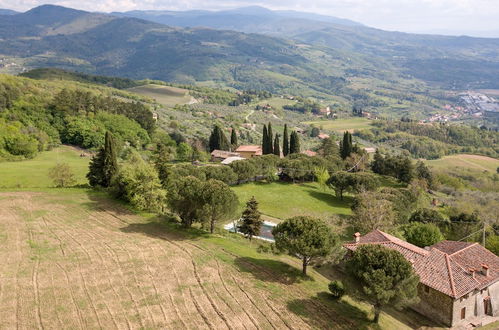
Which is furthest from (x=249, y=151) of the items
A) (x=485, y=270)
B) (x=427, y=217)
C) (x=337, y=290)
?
(x=337, y=290)

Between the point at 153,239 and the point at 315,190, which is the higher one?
the point at 153,239

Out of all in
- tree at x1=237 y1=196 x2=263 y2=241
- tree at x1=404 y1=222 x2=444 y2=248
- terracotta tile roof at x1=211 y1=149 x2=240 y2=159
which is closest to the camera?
tree at x1=404 y1=222 x2=444 y2=248

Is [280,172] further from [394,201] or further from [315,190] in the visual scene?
[394,201]

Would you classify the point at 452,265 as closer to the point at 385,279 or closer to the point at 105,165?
the point at 385,279

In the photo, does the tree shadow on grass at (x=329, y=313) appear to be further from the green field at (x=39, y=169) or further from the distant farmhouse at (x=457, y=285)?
the green field at (x=39, y=169)

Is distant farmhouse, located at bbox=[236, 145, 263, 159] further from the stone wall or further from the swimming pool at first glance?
the stone wall

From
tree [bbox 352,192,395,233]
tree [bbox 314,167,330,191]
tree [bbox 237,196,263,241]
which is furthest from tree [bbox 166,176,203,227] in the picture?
tree [bbox 314,167,330,191]

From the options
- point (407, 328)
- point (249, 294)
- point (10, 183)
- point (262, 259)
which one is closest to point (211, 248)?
point (262, 259)
